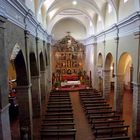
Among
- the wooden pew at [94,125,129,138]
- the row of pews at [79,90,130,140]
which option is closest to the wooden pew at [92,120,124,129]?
the row of pews at [79,90,130,140]

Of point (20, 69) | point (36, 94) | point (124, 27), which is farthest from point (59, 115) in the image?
point (124, 27)

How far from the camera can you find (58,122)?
1118cm

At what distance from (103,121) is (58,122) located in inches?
109

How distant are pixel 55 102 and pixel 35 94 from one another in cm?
285

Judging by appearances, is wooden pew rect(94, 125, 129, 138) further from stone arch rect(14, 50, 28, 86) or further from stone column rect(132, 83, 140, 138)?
stone arch rect(14, 50, 28, 86)

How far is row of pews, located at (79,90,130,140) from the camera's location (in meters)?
9.63

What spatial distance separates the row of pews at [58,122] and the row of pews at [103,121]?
1313 millimetres

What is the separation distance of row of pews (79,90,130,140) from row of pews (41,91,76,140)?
4.31 feet

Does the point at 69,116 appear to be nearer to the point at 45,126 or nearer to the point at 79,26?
the point at 45,126

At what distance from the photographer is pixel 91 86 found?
23.5 m

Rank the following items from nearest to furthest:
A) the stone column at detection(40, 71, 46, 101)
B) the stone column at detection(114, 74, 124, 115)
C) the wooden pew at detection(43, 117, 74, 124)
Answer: the wooden pew at detection(43, 117, 74, 124), the stone column at detection(114, 74, 124, 115), the stone column at detection(40, 71, 46, 101)

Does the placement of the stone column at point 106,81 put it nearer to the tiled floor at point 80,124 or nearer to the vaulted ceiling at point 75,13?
the tiled floor at point 80,124

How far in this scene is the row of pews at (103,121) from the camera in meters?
9.63

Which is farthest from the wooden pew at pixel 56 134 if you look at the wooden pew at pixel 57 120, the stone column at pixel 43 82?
the stone column at pixel 43 82
